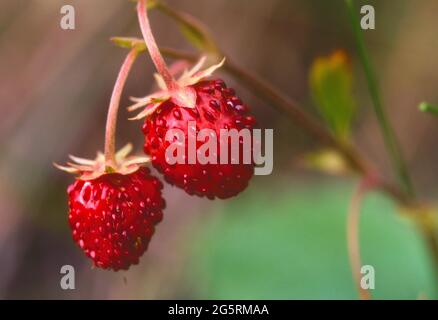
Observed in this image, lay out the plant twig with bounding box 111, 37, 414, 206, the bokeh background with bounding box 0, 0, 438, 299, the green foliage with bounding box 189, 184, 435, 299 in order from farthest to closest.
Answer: the bokeh background with bounding box 0, 0, 438, 299 → the green foliage with bounding box 189, 184, 435, 299 → the plant twig with bounding box 111, 37, 414, 206

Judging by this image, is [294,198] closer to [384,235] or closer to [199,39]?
[384,235]

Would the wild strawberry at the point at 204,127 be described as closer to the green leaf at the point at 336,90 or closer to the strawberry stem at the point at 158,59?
the strawberry stem at the point at 158,59

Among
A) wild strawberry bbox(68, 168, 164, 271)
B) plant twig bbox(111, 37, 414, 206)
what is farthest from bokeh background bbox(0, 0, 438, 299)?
wild strawberry bbox(68, 168, 164, 271)

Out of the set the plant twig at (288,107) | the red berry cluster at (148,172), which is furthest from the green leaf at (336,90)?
the red berry cluster at (148,172)

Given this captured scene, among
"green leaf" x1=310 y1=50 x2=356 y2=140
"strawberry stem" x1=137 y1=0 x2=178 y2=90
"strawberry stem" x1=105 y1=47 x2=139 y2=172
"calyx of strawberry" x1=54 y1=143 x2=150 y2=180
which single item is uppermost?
"green leaf" x1=310 y1=50 x2=356 y2=140

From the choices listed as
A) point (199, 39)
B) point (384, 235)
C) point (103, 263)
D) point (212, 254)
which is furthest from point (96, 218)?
point (384, 235)

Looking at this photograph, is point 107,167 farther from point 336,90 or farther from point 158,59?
point 336,90

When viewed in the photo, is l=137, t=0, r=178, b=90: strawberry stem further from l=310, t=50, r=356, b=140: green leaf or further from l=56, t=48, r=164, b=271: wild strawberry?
l=310, t=50, r=356, b=140: green leaf

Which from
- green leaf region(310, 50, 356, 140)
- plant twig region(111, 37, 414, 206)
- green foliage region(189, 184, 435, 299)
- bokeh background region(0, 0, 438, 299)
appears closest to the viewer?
plant twig region(111, 37, 414, 206)
